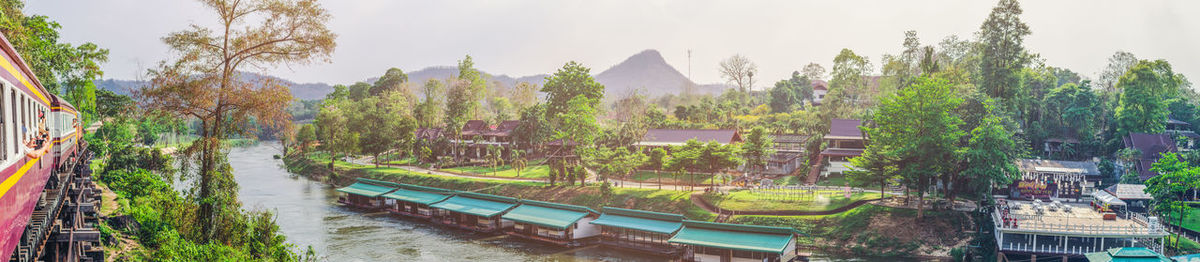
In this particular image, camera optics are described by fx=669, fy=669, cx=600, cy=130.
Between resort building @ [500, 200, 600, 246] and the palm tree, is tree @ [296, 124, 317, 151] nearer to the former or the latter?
the palm tree

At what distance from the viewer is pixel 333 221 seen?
5219 centimetres

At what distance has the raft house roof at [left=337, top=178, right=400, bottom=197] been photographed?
190ft

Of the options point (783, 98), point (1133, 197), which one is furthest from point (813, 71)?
point (1133, 197)

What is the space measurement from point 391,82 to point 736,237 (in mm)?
88141

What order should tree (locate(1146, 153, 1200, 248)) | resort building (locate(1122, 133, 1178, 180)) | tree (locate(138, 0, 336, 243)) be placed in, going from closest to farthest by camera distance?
tree (locate(138, 0, 336, 243)) < tree (locate(1146, 153, 1200, 248)) < resort building (locate(1122, 133, 1178, 180))

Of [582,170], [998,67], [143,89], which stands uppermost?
[998,67]

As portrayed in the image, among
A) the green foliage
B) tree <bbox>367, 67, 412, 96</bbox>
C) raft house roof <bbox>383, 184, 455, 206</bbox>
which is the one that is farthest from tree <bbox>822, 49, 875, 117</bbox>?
tree <bbox>367, 67, 412, 96</bbox>

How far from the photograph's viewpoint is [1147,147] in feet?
176

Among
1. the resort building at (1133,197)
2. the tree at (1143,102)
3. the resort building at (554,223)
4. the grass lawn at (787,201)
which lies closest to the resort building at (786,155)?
the grass lawn at (787,201)

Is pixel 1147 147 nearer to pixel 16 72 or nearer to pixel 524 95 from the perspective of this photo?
pixel 16 72

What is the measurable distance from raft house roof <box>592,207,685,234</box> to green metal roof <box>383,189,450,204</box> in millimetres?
16107

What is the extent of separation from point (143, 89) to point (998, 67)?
5971 cm

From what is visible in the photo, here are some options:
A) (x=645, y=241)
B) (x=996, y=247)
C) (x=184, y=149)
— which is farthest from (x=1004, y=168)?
(x=184, y=149)

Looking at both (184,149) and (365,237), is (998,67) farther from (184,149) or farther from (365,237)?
(184,149)
